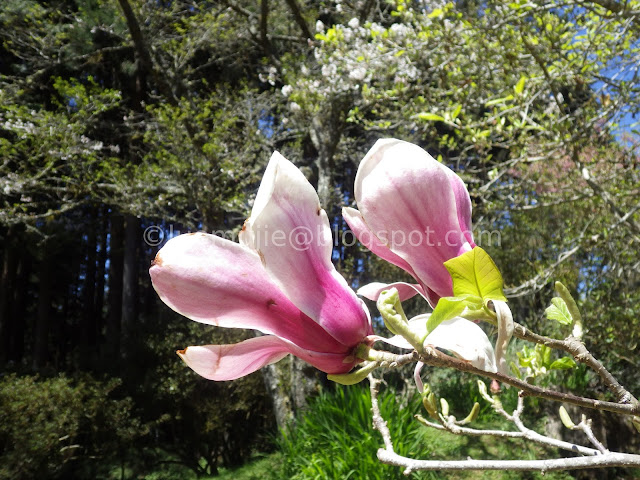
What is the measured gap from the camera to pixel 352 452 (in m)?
3.61

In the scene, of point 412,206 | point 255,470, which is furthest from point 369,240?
point 255,470

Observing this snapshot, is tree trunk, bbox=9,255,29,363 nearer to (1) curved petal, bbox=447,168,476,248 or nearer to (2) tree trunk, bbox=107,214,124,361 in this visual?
(2) tree trunk, bbox=107,214,124,361

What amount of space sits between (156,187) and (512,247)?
4533 millimetres

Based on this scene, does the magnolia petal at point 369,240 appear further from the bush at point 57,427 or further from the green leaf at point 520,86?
the bush at point 57,427

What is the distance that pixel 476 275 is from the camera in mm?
354

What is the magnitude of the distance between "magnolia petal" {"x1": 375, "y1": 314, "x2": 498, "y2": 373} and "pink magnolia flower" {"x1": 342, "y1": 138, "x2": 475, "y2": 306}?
0.18ft

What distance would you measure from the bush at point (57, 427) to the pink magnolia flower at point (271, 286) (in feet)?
16.6

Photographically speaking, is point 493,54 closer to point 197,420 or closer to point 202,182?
point 202,182

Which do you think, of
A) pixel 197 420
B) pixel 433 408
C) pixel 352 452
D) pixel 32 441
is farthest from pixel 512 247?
pixel 433 408

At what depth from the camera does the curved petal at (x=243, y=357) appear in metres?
0.37

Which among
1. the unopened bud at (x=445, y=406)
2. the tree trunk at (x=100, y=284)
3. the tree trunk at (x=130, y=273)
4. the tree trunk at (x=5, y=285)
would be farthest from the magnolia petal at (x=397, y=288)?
the tree trunk at (x=100, y=284)

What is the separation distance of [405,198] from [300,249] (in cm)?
9

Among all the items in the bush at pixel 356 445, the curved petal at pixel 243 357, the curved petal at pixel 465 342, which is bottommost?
the bush at pixel 356 445

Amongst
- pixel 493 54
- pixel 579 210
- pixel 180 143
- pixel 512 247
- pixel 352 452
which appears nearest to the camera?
pixel 493 54
